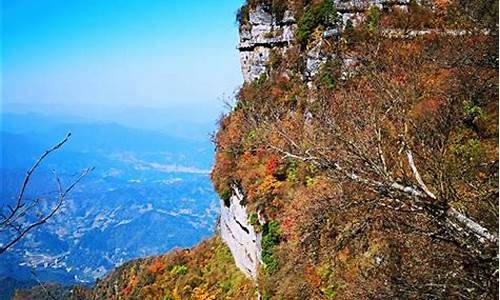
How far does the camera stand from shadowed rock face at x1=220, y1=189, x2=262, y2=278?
57.8 ft

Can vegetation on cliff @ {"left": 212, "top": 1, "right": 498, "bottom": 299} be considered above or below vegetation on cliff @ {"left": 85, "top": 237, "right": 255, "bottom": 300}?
A: above

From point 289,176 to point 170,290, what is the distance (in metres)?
9.09

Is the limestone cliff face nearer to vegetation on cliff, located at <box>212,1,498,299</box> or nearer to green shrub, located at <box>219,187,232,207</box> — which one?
green shrub, located at <box>219,187,232,207</box>

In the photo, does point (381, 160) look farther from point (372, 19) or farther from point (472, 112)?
point (372, 19)

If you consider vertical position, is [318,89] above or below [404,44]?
below

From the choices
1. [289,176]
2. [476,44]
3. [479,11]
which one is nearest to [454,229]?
[479,11]

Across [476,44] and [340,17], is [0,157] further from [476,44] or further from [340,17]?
[340,17]

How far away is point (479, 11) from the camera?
33.9 feet

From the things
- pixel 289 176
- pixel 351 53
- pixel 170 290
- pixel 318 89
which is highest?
pixel 351 53

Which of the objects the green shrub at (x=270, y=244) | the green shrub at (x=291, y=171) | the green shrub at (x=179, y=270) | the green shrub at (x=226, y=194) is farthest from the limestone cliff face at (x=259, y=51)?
the green shrub at (x=179, y=270)

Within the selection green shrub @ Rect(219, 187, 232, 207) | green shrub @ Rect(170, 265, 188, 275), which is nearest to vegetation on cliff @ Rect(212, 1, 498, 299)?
green shrub @ Rect(219, 187, 232, 207)

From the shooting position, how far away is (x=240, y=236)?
19938 mm

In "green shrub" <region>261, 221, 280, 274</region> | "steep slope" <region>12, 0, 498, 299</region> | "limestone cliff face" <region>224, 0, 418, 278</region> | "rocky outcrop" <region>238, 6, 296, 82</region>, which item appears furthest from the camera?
"rocky outcrop" <region>238, 6, 296, 82</region>

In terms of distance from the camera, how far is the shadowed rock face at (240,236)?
17625 mm
